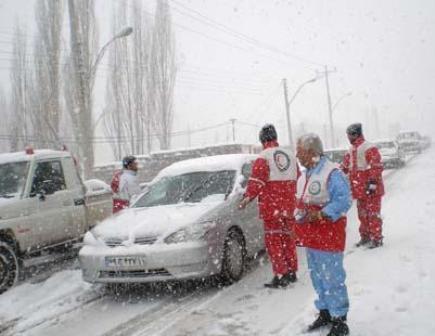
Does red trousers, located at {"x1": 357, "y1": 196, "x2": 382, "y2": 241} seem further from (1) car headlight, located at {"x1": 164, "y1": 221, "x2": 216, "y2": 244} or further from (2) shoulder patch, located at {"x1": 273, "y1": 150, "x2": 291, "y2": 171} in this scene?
(1) car headlight, located at {"x1": 164, "y1": 221, "x2": 216, "y2": 244}

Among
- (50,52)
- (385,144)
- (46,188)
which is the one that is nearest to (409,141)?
(385,144)

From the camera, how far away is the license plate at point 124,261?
19.5ft

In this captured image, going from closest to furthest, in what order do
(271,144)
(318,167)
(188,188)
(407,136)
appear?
(318,167), (271,144), (188,188), (407,136)

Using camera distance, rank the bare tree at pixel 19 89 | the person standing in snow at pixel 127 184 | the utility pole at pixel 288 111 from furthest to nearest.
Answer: the utility pole at pixel 288 111 → the bare tree at pixel 19 89 → the person standing in snow at pixel 127 184

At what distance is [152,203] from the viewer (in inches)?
294

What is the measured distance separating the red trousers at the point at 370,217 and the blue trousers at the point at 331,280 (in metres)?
3.42

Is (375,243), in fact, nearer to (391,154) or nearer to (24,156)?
(24,156)

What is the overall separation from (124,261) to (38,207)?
252cm

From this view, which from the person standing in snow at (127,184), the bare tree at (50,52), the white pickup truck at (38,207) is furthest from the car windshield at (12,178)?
the bare tree at (50,52)

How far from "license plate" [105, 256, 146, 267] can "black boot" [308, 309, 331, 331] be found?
217 cm

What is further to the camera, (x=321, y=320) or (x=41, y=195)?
(x=41, y=195)

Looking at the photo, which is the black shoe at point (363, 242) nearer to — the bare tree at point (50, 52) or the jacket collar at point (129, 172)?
the jacket collar at point (129, 172)

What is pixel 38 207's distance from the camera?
7906mm

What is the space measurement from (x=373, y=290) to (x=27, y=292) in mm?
4394
